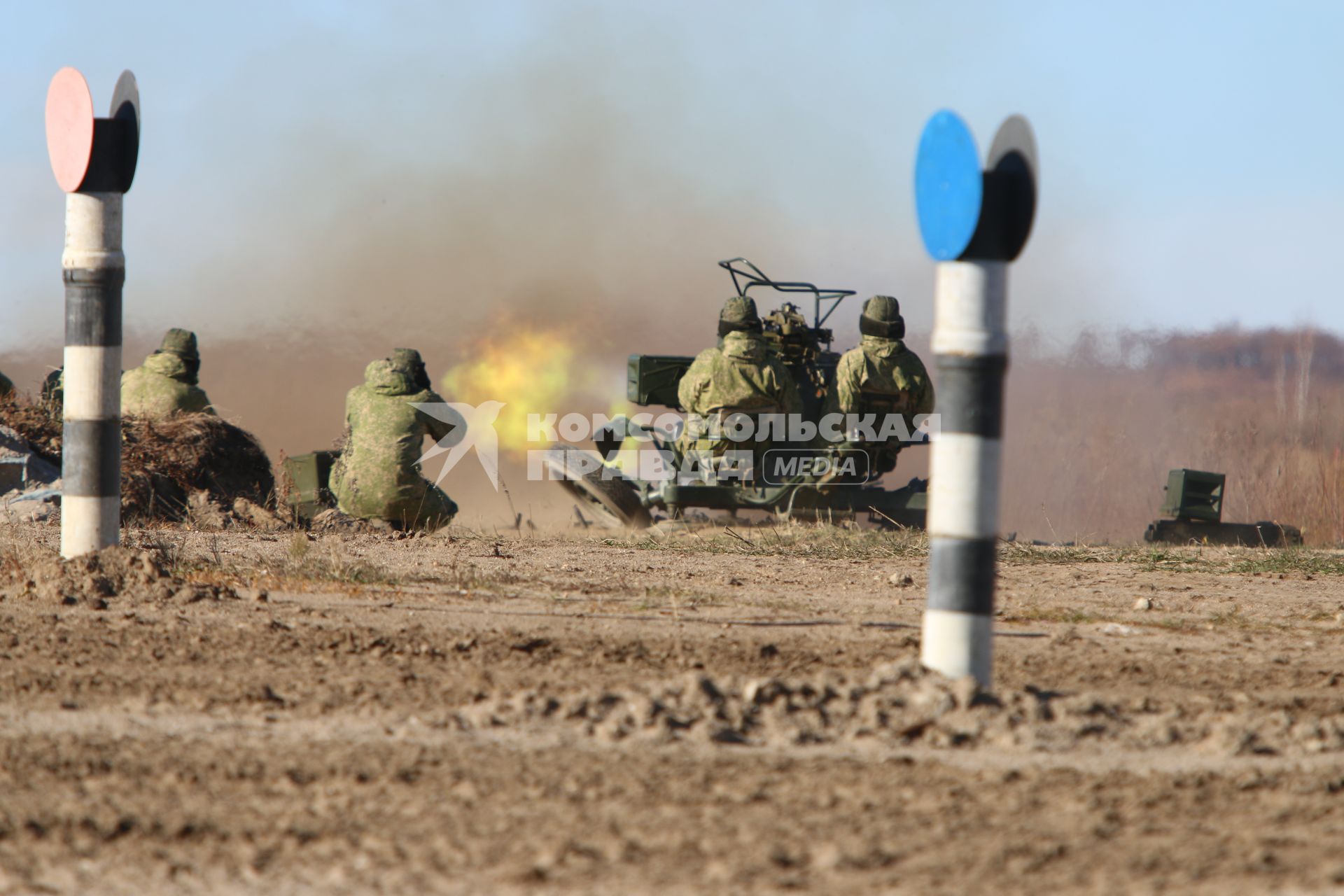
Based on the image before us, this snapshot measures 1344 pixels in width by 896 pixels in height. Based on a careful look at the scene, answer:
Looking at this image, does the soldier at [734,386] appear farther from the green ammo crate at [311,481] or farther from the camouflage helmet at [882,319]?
the green ammo crate at [311,481]

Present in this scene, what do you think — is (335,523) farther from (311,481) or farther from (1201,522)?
(1201,522)

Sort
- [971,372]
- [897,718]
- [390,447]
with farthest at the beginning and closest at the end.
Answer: [390,447]
[971,372]
[897,718]

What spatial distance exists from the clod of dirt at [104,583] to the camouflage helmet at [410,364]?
14.4 feet

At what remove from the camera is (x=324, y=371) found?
2125cm

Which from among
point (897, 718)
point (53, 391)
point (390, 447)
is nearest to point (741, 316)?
point (390, 447)

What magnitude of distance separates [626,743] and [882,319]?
28.4 feet

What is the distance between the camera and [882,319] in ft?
38.1

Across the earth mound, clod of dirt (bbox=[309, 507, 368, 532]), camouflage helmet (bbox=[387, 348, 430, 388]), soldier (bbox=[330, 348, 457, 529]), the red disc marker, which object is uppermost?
the red disc marker

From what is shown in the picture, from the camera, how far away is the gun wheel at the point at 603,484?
11859 mm

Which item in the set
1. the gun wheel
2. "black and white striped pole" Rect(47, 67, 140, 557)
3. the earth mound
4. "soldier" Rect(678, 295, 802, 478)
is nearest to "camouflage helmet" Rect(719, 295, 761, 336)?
"soldier" Rect(678, 295, 802, 478)

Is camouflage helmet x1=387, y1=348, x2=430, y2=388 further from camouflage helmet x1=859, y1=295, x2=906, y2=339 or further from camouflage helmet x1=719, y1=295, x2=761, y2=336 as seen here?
camouflage helmet x1=859, y1=295, x2=906, y2=339

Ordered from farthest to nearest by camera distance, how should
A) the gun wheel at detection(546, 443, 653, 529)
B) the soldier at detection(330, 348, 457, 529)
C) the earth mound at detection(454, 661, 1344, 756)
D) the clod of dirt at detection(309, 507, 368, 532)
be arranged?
1. the gun wheel at detection(546, 443, 653, 529)
2. the soldier at detection(330, 348, 457, 529)
3. the clod of dirt at detection(309, 507, 368, 532)
4. the earth mound at detection(454, 661, 1344, 756)

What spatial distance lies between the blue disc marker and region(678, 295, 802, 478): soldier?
7.33 m

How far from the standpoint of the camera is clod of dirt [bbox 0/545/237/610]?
17.3ft
